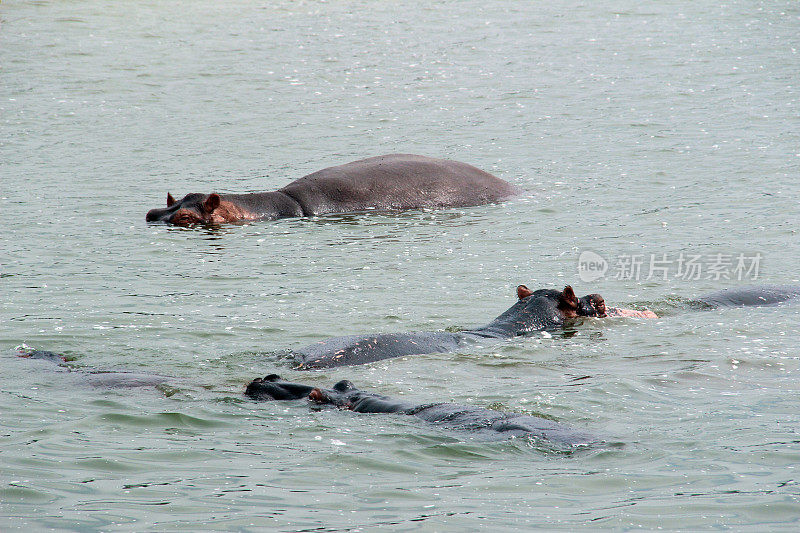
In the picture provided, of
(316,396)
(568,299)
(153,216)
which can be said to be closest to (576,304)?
(568,299)

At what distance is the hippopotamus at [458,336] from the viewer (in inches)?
303

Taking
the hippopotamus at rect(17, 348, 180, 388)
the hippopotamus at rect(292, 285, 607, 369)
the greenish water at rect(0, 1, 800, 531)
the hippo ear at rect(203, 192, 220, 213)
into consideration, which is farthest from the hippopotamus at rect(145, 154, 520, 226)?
the hippopotamus at rect(17, 348, 180, 388)

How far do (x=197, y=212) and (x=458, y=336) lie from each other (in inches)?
222

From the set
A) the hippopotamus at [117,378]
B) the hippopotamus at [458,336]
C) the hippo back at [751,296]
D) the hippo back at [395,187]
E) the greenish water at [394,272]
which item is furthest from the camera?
the hippo back at [395,187]

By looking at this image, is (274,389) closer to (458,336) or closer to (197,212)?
(458,336)

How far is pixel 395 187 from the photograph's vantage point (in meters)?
13.5

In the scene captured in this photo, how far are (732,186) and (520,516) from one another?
1030cm

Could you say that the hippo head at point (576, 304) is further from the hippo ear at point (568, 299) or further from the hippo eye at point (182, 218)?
the hippo eye at point (182, 218)

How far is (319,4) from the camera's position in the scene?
30.7 meters

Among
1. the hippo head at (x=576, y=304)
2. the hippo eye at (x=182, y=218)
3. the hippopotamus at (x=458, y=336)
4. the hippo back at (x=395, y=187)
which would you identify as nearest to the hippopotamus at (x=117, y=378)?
the hippopotamus at (x=458, y=336)

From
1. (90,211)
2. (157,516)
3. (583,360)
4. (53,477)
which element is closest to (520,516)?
(157,516)

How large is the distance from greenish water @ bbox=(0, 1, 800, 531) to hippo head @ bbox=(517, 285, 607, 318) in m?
0.13

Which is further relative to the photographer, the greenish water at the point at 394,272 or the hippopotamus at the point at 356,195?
the hippopotamus at the point at 356,195

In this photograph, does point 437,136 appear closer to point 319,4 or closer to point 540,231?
point 540,231
